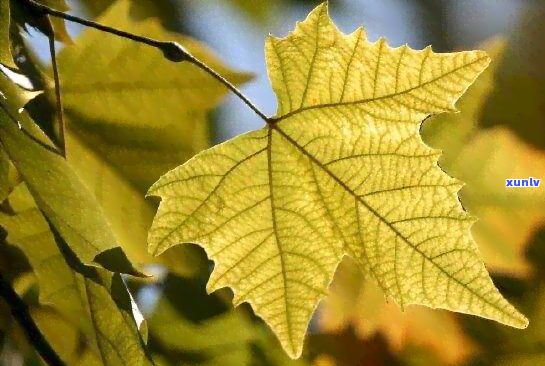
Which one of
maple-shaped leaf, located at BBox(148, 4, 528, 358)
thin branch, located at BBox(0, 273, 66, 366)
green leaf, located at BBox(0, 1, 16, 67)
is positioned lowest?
thin branch, located at BBox(0, 273, 66, 366)

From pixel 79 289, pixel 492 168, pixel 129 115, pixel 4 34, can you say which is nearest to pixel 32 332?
pixel 79 289

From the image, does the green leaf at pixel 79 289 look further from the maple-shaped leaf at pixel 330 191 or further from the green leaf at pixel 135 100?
the green leaf at pixel 135 100

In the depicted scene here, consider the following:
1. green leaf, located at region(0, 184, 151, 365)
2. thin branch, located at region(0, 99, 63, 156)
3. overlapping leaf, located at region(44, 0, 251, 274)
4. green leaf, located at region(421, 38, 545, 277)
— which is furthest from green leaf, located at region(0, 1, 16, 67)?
green leaf, located at region(421, 38, 545, 277)

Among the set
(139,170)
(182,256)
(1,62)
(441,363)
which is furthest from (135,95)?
(441,363)

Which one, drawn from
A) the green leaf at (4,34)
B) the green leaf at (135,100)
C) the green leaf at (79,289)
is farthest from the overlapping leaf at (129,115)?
the green leaf at (4,34)

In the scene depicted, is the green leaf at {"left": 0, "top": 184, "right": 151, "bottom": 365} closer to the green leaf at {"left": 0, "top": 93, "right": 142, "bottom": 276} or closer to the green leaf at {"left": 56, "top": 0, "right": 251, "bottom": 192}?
the green leaf at {"left": 0, "top": 93, "right": 142, "bottom": 276}

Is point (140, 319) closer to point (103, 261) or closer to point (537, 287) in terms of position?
point (103, 261)

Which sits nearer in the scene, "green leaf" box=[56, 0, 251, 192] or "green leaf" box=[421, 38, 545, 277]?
"green leaf" box=[56, 0, 251, 192]
